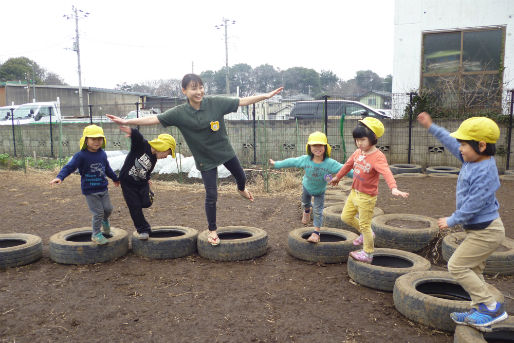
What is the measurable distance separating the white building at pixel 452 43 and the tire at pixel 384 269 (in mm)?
9298

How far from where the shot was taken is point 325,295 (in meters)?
3.63

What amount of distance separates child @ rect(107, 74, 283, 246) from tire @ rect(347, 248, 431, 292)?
1.62 metres

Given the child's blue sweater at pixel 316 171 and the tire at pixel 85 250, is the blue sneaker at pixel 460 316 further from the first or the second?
the tire at pixel 85 250

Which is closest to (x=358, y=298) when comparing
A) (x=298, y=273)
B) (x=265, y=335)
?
(x=298, y=273)

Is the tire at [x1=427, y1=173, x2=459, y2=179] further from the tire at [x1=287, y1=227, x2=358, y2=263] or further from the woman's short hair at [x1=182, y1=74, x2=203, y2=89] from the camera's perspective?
the woman's short hair at [x1=182, y1=74, x2=203, y2=89]

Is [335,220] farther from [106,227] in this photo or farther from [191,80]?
[106,227]

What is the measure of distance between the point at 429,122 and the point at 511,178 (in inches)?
Result: 312

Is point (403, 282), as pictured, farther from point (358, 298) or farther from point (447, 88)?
point (447, 88)

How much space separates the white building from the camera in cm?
1322

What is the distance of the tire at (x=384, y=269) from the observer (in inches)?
144

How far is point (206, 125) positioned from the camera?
4.39 m

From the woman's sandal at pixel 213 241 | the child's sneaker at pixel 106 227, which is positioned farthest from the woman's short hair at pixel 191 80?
the child's sneaker at pixel 106 227

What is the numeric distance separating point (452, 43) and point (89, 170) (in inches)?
545

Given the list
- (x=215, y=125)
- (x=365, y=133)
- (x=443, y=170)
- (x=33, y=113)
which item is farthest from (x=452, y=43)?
(x=33, y=113)
